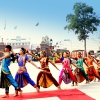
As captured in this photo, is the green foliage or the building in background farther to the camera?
the building in background

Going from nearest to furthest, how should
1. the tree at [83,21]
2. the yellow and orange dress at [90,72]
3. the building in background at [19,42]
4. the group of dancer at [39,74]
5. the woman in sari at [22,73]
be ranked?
1. the group of dancer at [39,74]
2. the woman in sari at [22,73]
3. the yellow and orange dress at [90,72]
4. the tree at [83,21]
5. the building in background at [19,42]

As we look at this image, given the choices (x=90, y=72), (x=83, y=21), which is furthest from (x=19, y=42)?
(x=90, y=72)

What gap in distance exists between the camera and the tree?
54156 millimetres

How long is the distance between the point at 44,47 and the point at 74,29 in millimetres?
9110

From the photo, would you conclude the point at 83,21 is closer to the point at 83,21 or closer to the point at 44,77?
the point at 83,21

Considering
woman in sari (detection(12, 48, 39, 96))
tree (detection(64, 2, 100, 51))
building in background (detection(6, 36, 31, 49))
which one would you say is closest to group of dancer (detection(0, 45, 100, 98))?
woman in sari (detection(12, 48, 39, 96))

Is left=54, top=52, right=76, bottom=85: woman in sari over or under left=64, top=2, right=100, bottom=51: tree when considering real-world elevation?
under

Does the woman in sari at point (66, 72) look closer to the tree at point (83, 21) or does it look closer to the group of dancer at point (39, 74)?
the group of dancer at point (39, 74)

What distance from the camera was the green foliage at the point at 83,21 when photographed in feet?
178

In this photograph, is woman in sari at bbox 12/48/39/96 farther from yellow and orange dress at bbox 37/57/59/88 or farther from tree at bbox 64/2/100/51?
tree at bbox 64/2/100/51

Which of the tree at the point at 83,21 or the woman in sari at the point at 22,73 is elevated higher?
the tree at the point at 83,21

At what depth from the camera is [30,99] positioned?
6.42m

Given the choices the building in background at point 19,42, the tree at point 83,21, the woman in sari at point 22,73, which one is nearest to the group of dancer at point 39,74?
the woman in sari at point 22,73

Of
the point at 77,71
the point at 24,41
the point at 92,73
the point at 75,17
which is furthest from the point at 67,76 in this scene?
the point at 24,41
